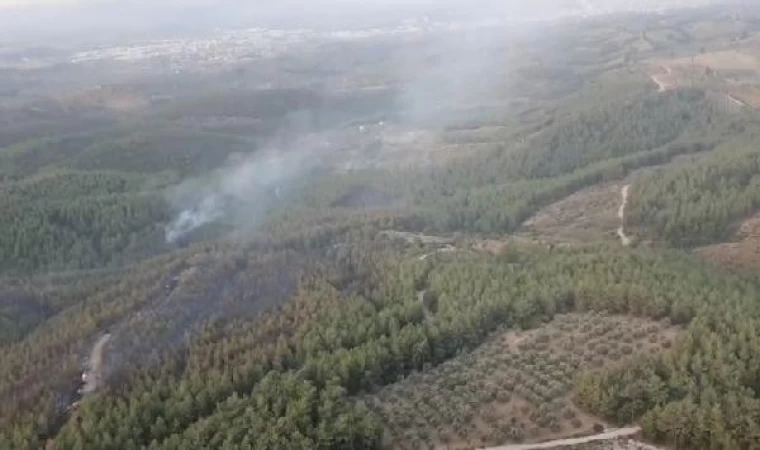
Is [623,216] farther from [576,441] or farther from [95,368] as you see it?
[95,368]

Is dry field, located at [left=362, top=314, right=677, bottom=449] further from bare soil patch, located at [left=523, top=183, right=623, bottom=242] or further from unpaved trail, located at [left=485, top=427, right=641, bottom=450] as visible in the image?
bare soil patch, located at [left=523, top=183, right=623, bottom=242]

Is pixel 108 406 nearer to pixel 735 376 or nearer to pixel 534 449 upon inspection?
pixel 534 449

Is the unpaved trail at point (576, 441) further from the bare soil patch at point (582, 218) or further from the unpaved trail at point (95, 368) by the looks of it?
the bare soil patch at point (582, 218)

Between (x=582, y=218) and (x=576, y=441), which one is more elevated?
(x=576, y=441)

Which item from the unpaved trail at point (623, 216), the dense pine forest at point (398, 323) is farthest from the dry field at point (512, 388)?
the unpaved trail at point (623, 216)

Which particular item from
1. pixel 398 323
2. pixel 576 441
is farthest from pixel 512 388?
pixel 398 323
